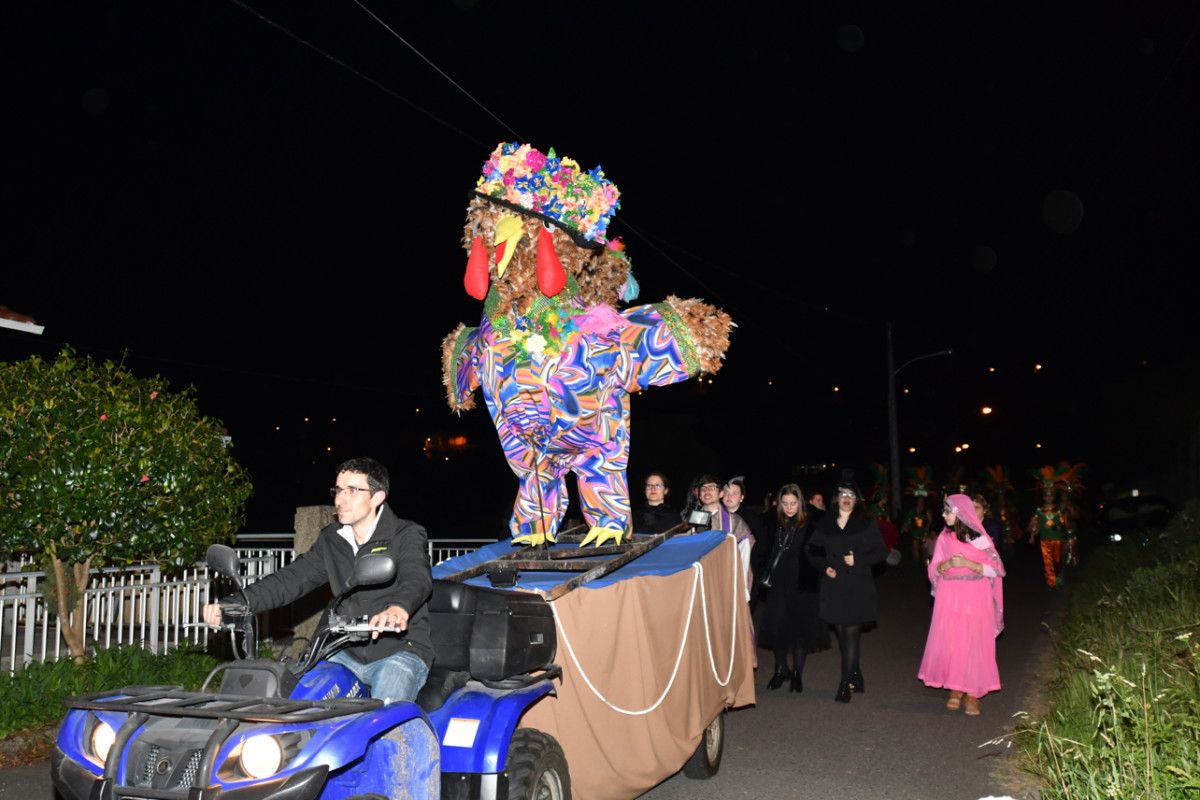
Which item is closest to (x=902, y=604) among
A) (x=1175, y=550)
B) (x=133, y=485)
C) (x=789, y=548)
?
(x=1175, y=550)

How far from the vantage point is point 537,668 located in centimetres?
452

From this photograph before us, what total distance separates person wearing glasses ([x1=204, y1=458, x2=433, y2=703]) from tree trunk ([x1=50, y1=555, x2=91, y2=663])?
5109 mm

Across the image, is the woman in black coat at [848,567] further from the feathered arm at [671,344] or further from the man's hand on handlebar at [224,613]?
the man's hand on handlebar at [224,613]

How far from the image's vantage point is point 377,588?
4.25m

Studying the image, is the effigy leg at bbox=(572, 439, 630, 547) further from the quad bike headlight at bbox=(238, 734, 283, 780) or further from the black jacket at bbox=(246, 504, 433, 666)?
the quad bike headlight at bbox=(238, 734, 283, 780)

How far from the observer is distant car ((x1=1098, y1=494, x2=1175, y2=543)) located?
96.5ft

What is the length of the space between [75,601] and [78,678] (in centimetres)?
128

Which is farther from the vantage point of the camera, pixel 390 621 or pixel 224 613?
pixel 224 613

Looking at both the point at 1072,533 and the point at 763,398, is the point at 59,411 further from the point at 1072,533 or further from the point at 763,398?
the point at 763,398

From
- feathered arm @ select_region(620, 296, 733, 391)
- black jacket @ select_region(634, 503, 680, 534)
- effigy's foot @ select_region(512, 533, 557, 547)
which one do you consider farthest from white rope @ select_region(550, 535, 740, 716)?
feathered arm @ select_region(620, 296, 733, 391)

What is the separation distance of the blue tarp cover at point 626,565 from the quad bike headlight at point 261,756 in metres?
2.01

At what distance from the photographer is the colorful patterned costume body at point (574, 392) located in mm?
6566

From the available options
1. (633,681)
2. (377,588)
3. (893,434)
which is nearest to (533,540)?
(633,681)

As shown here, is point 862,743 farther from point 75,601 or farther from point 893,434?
point 893,434
